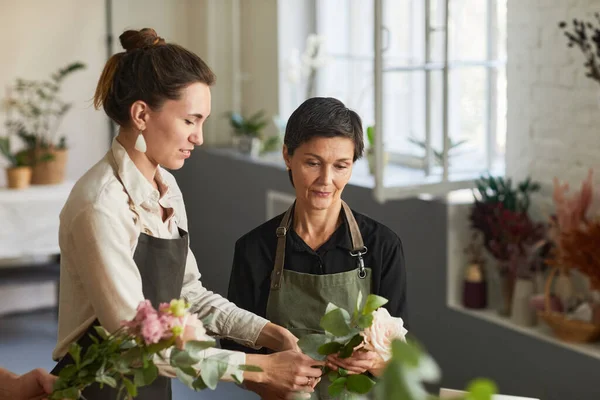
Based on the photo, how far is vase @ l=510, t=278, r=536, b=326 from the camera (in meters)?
3.72

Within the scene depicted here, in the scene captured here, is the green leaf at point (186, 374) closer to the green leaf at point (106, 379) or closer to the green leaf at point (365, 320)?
the green leaf at point (106, 379)

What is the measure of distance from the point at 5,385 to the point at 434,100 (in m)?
3.58

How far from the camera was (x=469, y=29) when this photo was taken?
15.1 ft

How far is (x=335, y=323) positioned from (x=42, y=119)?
5.40 m

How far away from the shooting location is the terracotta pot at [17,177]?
18.0 ft

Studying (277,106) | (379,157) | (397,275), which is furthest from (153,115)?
(277,106)

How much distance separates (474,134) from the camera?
4.70 meters

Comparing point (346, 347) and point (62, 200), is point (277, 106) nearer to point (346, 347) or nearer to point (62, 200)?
point (62, 200)

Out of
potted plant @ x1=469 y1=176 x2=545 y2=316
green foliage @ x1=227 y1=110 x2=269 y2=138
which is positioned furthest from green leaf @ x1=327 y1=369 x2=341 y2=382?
green foliage @ x1=227 y1=110 x2=269 y2=138

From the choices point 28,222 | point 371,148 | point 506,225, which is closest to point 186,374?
point 506,225

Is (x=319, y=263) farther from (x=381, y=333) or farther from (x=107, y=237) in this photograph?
(x=107, y=237)

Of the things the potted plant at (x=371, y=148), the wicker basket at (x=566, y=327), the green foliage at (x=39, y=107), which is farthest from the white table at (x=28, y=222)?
the wicker basket at (x=566, y=327)

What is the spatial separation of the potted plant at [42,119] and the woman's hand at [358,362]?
4363 mm

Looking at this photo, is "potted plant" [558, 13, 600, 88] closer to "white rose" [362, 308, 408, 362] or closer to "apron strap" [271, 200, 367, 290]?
"apron strap" [271, 200, 367, 290]
